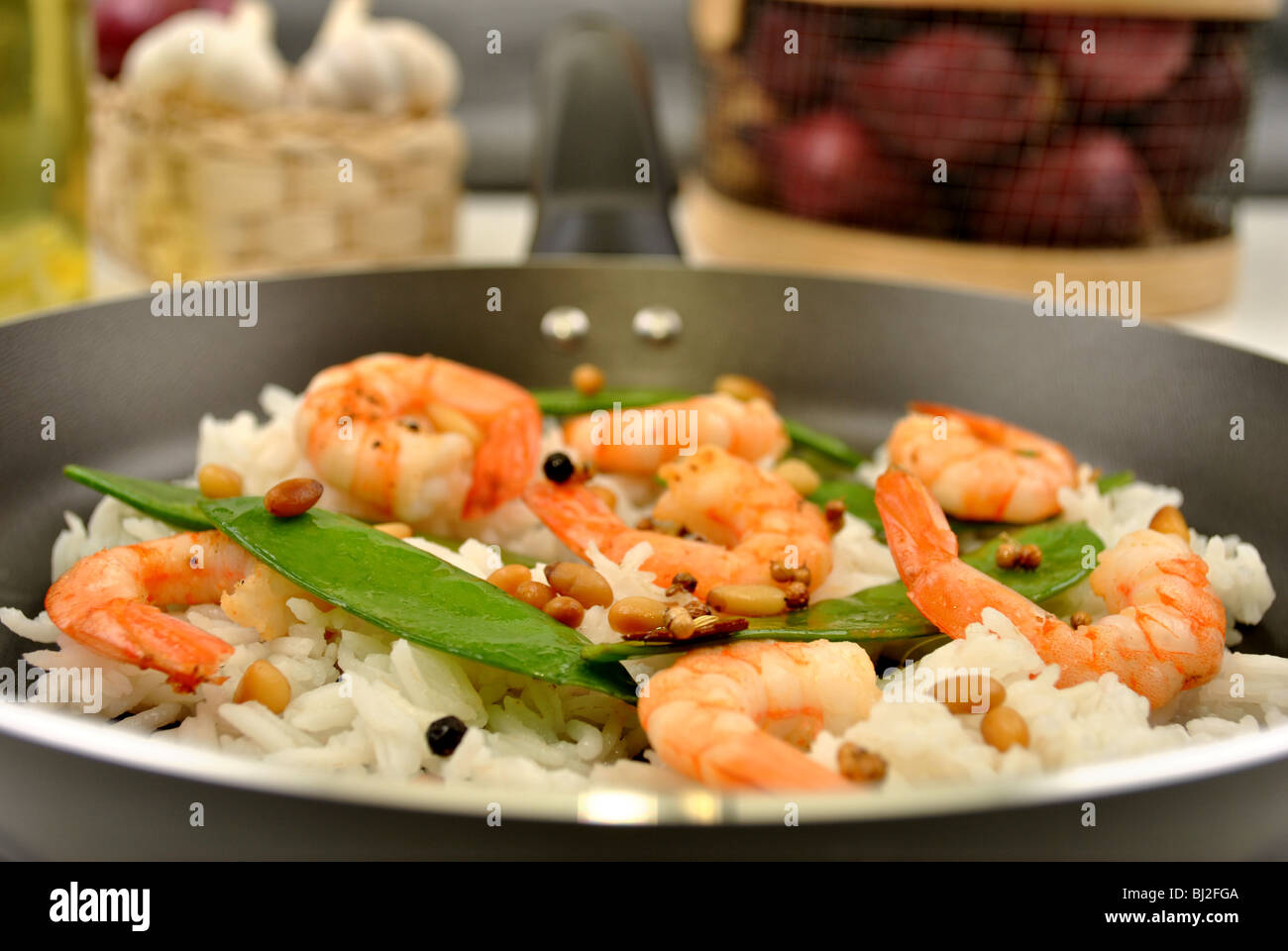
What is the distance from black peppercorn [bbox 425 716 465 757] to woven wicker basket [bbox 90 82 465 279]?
1690 millimetres

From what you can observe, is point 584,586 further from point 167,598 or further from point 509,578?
point 167,598

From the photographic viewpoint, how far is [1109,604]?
4.15 ft

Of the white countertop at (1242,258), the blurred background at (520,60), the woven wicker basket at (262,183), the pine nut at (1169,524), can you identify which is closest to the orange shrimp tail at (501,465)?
the white countertop at (1242,258)

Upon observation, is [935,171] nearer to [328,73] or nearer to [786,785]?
[328,73]

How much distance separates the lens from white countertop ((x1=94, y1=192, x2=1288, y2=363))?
8.92 feet

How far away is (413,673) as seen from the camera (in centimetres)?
111

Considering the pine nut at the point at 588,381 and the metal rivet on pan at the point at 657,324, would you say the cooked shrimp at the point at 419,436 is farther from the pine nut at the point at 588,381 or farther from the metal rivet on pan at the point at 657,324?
the metal rivet on pan at the point at 657,324

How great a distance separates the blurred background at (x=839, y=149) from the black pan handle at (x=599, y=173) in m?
0.27

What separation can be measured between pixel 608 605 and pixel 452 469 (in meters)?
0.29

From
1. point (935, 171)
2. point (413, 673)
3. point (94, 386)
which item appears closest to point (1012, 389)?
point (935, 171)

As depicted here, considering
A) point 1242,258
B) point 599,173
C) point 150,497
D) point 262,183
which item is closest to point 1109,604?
point 150,497

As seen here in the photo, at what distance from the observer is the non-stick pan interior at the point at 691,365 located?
5.05 ft

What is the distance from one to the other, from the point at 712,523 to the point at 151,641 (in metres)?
0.59

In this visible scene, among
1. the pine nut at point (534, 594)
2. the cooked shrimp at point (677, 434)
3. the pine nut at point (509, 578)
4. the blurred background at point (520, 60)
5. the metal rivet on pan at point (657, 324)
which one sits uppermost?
the blurred background at point (520, 60)
